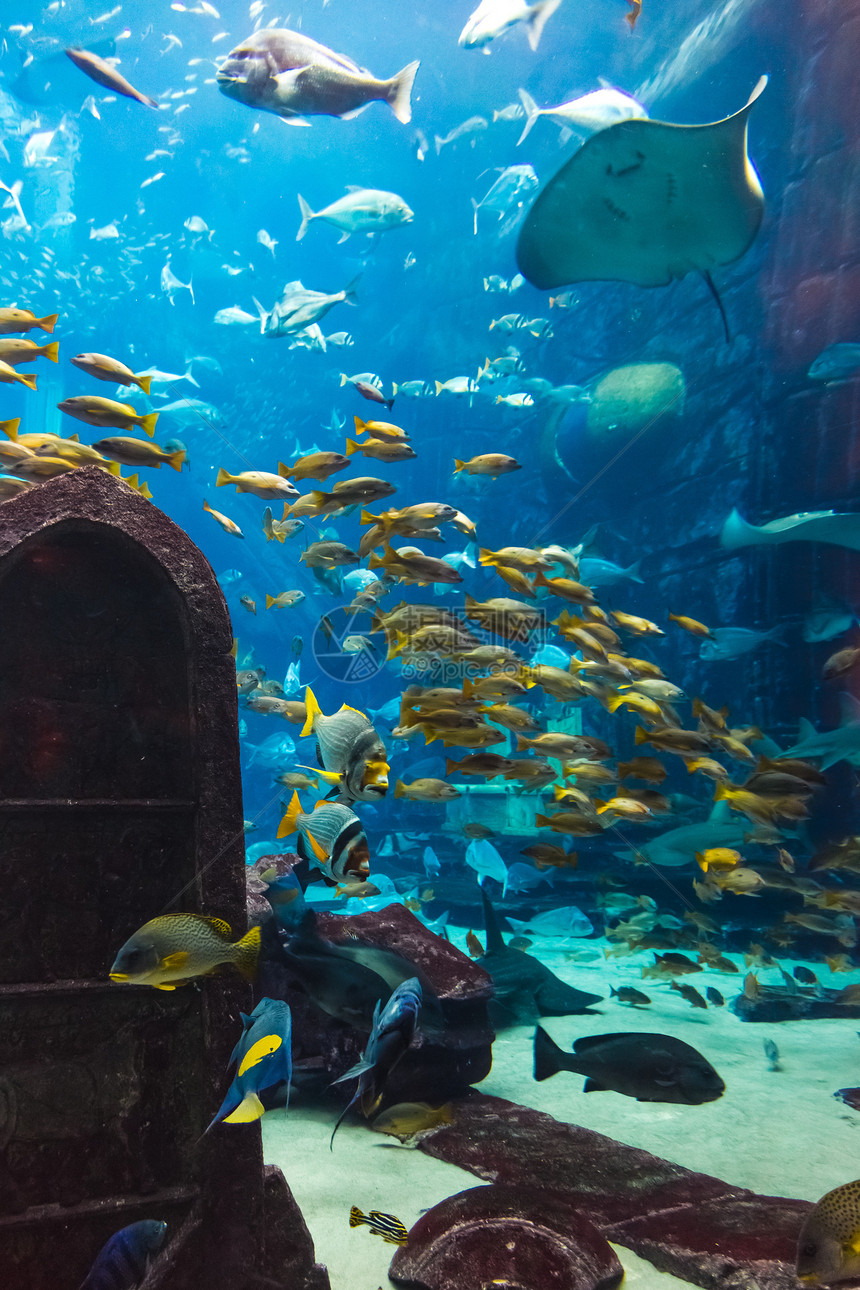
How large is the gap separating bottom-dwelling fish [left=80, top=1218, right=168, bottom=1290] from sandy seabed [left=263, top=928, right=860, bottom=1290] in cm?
90

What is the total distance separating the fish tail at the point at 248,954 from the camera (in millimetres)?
1867

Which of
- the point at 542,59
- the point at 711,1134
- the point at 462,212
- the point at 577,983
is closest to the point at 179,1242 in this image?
the point at 711,1134

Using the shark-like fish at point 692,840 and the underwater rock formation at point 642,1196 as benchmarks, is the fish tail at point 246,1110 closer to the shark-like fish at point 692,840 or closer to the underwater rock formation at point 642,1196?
the underwater rock formation at point 642,1196

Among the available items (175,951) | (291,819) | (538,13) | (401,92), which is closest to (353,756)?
(291,819)

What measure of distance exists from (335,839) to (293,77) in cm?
529

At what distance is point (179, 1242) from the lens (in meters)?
1.96

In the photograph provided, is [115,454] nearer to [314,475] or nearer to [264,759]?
[314,475]

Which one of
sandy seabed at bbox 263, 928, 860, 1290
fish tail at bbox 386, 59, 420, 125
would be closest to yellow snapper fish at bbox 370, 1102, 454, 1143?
sandy seabed at bbox 263, 928, 860, 1290

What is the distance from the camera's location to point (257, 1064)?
185 centimetres

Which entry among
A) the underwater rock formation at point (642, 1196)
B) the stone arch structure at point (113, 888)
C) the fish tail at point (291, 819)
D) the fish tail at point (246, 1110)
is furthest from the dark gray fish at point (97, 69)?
the underwater rock formation at point (642, 1196)

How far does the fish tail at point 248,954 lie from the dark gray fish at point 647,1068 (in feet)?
5.93

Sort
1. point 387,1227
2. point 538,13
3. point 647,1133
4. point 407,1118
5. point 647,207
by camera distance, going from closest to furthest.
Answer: point 387,1227 < point 407,1118 < point 647,1133 < point 647,207 < point 538,13

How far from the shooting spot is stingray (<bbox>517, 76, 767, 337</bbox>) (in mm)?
6137

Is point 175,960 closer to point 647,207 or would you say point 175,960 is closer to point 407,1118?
point 407,1118
